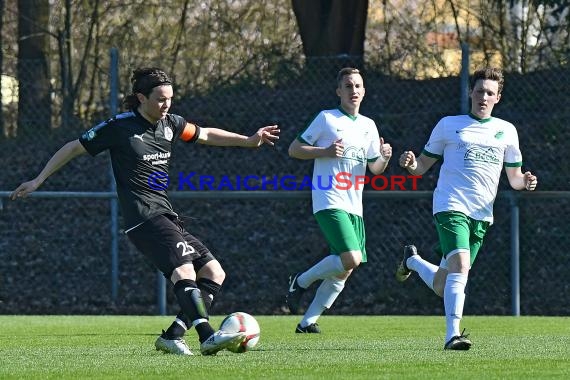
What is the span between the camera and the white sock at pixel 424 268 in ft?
33.4

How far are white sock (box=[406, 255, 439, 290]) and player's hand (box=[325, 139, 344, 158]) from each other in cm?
108

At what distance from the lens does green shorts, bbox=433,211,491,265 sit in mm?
8984

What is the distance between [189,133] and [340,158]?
2156 millimetres

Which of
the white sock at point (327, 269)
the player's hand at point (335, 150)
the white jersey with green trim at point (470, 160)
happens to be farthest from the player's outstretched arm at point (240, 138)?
the white sock at point (327, 269)

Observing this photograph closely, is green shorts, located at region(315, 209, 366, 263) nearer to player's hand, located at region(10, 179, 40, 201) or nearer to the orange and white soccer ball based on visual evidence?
the orange and white soccer ball

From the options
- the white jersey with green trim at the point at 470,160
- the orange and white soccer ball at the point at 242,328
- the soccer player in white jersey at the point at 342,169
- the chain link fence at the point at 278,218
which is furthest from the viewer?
the chain link fence at the point at 278,218

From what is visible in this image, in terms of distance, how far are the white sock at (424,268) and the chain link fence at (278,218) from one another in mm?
4800

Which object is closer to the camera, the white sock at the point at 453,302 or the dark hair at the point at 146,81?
the dark hair at the point at 146,81

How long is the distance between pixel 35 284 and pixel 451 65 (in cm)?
610

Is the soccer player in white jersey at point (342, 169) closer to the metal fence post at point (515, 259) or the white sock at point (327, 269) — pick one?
the white sock at point (327, 269)

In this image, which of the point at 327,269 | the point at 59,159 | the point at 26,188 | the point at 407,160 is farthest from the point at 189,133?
the point at 327,269

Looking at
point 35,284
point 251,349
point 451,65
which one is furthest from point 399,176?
point 251,349

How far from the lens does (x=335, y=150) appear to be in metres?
10.3

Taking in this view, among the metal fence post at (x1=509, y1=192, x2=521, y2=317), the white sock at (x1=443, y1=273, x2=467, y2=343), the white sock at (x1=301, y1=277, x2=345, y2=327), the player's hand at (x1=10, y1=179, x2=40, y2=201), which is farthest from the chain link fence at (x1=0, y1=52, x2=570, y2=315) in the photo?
the player's hand at (x1=10, y1=179, x2=40, y2=201)
